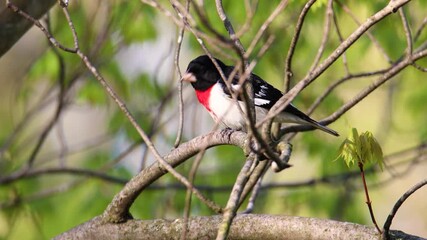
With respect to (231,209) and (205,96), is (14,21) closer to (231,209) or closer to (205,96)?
(205,96)

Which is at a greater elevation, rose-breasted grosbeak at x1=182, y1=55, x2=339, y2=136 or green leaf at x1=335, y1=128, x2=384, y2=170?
rose-breasted grosbeak at x1=182, y1=55, x2=339, y2=136

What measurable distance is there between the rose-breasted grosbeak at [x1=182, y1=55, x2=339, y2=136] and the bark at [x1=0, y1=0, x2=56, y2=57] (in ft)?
3.90

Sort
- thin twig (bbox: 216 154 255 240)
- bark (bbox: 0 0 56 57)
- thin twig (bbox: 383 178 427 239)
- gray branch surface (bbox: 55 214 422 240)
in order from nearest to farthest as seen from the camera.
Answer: thin twig (bbox: 216 154 255 240) → thin twig (bbox: 383 178 427 239) → gray branch surface (bbox: 55 214 422 240) → bark (bbox: 0 0 56 57)

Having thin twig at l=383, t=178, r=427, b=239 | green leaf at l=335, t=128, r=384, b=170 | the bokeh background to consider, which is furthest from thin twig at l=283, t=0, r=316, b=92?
the bokeh background

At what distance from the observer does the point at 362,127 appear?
38.4 feet

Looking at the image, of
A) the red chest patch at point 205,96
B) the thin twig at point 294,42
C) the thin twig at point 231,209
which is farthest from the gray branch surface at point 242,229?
the red chest patch at point 205,96

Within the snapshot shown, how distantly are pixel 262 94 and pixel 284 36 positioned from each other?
1453 mm

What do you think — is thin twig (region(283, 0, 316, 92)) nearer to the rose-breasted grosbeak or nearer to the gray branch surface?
the gray branch surface

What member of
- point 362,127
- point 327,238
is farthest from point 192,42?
point 362,127

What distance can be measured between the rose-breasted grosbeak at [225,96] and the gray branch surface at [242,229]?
147cm

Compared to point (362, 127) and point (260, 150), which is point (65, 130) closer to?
point (362, 127)

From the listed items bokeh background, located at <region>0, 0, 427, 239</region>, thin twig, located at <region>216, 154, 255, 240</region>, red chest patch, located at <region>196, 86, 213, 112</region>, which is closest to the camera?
thin twig, located at <region>216, 154, 255, 240</region>

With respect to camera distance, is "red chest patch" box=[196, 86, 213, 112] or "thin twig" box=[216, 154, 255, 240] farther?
"red chest patch" box=[196, 86, 213, 112]

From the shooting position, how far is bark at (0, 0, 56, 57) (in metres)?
4.20
